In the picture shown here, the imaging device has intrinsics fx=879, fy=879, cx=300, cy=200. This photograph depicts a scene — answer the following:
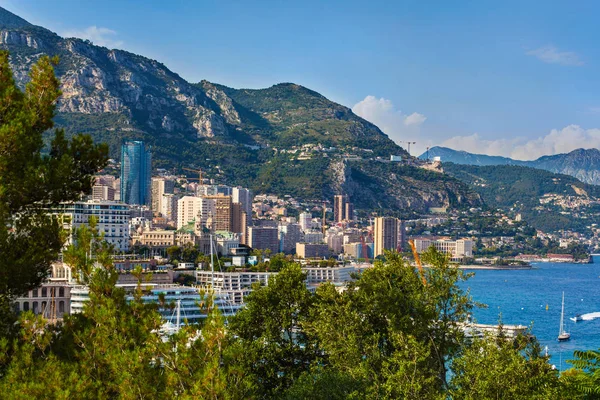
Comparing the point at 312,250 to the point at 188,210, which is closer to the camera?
the point at 188,210

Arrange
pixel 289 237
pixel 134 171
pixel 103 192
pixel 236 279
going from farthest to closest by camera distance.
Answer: pixel 134 171 → pixel 289 237 → pixel 103 192 → pixel 236 279

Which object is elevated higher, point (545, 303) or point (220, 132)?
point (220, 132)

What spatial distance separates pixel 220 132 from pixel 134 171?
129 ft

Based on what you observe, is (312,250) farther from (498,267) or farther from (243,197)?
(498,267)

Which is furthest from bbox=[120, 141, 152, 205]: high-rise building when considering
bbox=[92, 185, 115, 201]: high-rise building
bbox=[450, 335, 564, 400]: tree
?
bbox=[450, 335, 564, 400]: tree

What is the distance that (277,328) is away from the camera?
13.5 meters

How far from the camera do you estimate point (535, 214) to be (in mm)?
192000

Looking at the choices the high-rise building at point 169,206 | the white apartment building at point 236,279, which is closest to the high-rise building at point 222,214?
the high-rise building at point 169,206

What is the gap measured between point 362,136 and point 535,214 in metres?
56.4

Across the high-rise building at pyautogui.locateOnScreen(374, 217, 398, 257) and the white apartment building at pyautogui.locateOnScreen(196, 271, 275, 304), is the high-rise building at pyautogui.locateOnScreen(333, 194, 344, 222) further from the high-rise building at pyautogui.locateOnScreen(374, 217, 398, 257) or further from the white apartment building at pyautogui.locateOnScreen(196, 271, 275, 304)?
the white apartment building at pyautogui.locateOnScreen(196, 271, 275, 304)


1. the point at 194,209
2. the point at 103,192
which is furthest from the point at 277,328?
the point at 103,192

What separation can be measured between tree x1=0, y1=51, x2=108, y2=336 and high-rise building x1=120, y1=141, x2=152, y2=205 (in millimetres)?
94739

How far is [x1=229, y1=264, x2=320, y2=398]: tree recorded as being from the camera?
12664 mm

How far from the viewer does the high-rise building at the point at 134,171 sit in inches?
4023
